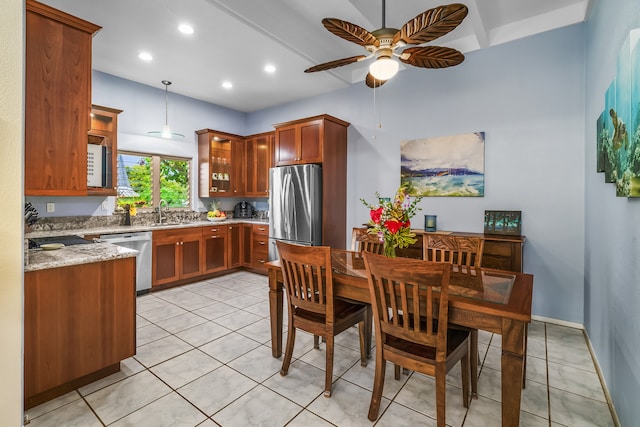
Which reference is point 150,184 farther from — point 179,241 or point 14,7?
point 14,7

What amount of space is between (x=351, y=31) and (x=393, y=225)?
134 centimetres

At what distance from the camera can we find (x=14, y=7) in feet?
3.83

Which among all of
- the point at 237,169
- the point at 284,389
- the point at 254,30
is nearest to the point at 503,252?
the point at 284,389

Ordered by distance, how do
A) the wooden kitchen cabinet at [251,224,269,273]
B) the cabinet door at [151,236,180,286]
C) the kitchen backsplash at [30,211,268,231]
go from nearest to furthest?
the kitchen backsplash at [30,211,268,231], the cabinet door at [151,236,180,286], the wooden kitchen cabinet at [251,224,269,273]

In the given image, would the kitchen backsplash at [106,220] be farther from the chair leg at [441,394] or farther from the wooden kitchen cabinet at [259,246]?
the chair leg at [441,394]

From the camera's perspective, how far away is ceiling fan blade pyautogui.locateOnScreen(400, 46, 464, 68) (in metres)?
2.25

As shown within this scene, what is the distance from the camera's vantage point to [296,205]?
460 centimetres

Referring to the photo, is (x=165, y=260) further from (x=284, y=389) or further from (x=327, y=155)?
(x=284, y=389)

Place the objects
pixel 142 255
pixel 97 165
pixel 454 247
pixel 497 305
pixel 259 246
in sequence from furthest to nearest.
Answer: pixel 259 246, pixel 142 255, pixel 97 165, pixel 454 247, pixel 497 305

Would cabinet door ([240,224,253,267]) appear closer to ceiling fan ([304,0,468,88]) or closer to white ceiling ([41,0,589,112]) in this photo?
white ceiling ([41,0,589,112])

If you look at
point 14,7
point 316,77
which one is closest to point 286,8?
point 316,77

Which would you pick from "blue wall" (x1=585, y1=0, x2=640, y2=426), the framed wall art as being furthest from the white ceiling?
the framed wall art

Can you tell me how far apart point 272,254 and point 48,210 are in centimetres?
289

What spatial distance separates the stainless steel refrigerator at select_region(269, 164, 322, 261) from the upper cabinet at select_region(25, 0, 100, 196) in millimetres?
2665
